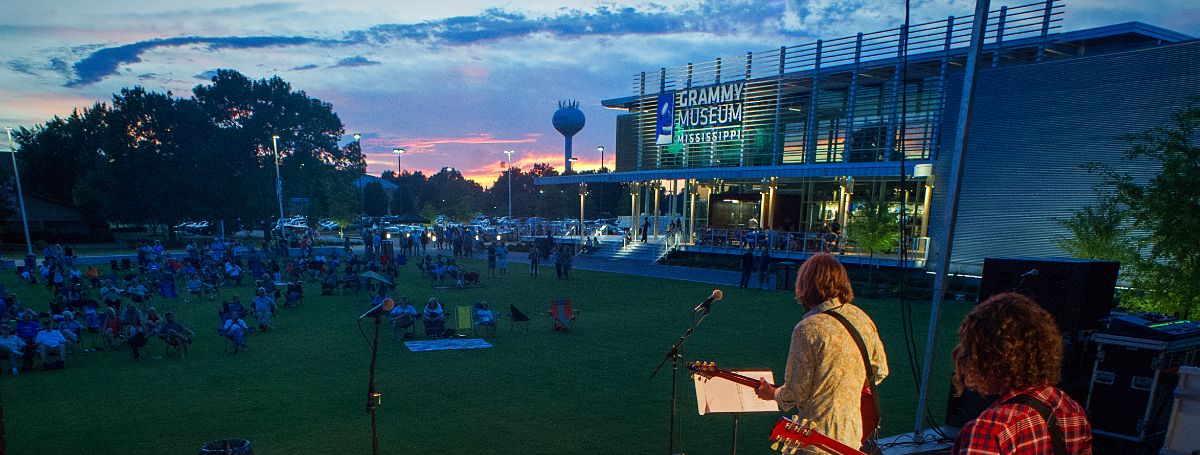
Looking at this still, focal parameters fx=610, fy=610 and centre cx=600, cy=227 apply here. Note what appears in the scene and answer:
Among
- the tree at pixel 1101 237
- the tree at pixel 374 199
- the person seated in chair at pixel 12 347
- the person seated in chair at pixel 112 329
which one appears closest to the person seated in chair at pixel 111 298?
the person seated in chair at pixel 112 329

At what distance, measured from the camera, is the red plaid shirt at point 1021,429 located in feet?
6.82

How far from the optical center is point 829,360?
3.22 meters

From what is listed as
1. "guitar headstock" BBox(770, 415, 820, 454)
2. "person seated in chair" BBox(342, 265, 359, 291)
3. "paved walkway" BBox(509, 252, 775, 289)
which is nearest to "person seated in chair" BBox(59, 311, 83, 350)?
"person seated in chair" BBox(342, 265, 359, 291)

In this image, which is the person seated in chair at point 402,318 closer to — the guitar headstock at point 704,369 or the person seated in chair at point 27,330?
the person seated in chair at point 27,330

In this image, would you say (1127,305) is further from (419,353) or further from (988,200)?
(988,200)

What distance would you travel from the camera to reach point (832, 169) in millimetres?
26047

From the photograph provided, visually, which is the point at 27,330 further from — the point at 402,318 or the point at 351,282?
the point at 351,282

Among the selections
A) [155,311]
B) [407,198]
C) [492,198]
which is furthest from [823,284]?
[492,198]

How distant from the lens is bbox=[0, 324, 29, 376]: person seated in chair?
392 inches

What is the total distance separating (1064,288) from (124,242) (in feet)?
189

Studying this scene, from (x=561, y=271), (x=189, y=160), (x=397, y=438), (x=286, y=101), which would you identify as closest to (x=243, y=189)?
(x=189, y=160)

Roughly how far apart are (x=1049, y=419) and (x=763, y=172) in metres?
27.5

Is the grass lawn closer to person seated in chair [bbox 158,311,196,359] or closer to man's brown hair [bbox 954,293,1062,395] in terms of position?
person seated in chair [bbox 158,311,196,359]

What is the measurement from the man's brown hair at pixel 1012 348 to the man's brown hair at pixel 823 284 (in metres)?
1.12
